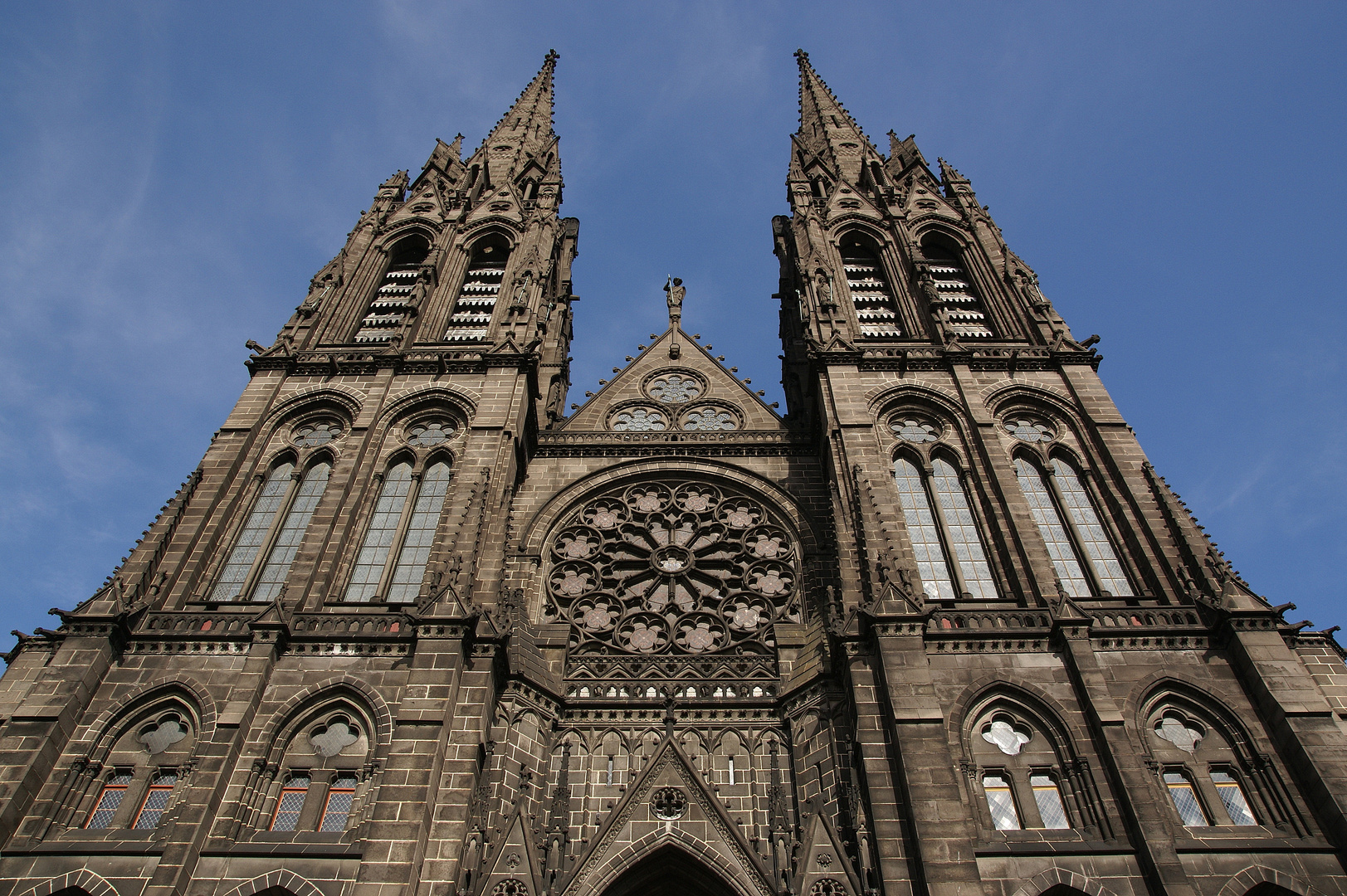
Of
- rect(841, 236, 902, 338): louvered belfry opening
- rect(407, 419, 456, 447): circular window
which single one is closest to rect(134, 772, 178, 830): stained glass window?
rect(407, 419, 456, 447): circular window

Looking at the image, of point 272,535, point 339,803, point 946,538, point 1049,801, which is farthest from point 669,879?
point 272,535

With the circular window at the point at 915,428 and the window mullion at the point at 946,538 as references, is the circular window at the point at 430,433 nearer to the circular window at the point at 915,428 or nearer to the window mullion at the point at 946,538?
the circular window at the point at 915,428

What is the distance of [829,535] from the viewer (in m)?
19.8

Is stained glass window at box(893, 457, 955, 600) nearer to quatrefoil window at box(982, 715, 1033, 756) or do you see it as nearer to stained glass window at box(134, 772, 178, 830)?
quatrefoil window at box(982, 715, 1033, 756)

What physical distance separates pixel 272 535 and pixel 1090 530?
15.2 metres

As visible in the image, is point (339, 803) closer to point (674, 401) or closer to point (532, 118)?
point (674, 401)

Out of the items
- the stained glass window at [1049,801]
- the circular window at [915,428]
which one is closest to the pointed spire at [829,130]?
the circular window at [915,428]

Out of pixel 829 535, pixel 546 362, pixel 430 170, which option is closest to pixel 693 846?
pixel 829 535

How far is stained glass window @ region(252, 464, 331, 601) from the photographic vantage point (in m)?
17.8

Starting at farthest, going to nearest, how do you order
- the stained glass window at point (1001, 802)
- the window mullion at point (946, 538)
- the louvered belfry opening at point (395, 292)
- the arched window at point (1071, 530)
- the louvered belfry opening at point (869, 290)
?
1. the louvered belfry opening at point (869, 290)
2. the louvered belfry opening at point (395, 292)
3. the arched window at point (1071, 530)
4. the window mullion at point (946, 538)
5. the stained glass window at point (1001, 802)

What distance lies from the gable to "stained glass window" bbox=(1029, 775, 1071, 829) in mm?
10578

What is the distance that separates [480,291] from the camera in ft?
87.4

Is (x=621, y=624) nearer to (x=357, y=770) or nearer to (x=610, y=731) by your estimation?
(x=610, y=731)

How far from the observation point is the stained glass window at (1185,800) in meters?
13.7
